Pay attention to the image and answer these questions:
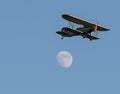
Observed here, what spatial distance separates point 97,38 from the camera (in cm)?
14912

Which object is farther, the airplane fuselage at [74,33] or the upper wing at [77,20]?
the airplane fuselage at [74,33]

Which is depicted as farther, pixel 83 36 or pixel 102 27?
pixel 102 27

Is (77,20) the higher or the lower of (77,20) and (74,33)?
the higher

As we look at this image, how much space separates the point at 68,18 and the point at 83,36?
5.10 metres

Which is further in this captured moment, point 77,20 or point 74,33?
point 77,20

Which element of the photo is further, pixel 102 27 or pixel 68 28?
Result: pixel 102 27

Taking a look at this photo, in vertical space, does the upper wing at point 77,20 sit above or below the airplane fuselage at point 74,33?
above

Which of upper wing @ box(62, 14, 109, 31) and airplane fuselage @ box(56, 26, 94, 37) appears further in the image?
airplane fuselage @ box(56, 26, 94, 37)

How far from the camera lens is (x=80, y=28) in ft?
495

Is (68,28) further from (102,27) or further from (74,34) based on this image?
(102,27)

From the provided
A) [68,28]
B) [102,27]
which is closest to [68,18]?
[68,28]

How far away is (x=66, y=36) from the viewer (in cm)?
15200

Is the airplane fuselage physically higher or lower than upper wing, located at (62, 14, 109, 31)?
lower

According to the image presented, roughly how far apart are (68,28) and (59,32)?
6.70 meters
